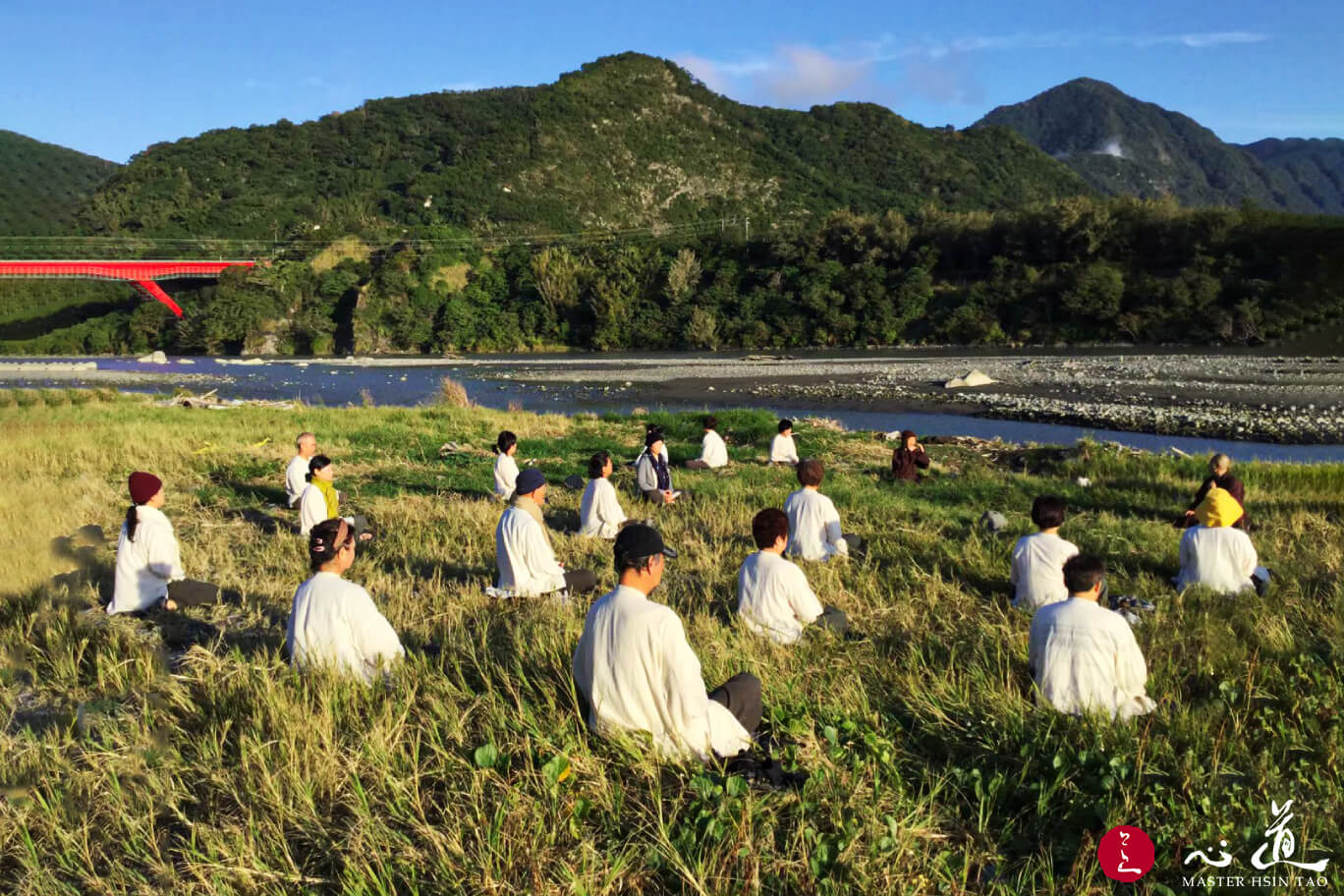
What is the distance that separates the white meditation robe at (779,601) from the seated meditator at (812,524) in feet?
7.24

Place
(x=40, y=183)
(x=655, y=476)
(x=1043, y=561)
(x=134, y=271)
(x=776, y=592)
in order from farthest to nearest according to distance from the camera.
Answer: (x=40, y=183)
(x=134, y=271)
(x=655, y=476)
(x=1043, y=561)
(x=776, y=592)

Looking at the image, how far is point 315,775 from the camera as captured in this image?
361 cm

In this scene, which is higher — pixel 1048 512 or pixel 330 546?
pixel 330 546

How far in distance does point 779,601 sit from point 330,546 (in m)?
2.84

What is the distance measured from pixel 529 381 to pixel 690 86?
129m

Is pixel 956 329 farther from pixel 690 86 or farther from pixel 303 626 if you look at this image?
pixel 690 86

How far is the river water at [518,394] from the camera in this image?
21266 mm

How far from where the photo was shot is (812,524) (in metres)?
7.84

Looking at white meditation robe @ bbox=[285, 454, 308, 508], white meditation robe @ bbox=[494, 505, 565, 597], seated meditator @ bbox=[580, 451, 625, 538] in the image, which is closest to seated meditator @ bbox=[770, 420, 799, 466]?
seated meditator @ bbox=[580, 451, 625, 538]

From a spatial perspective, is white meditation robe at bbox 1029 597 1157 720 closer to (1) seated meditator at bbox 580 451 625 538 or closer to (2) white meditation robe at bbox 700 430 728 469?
(1) seated meditator at bbox 580 451 625 538

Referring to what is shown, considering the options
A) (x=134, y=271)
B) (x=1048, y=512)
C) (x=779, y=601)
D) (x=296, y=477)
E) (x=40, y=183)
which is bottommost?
(x=779, y=601)

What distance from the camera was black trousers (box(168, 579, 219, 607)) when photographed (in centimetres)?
665

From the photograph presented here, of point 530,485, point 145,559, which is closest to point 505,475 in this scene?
point 530,485

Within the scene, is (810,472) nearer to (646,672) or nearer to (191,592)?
(646,672)
